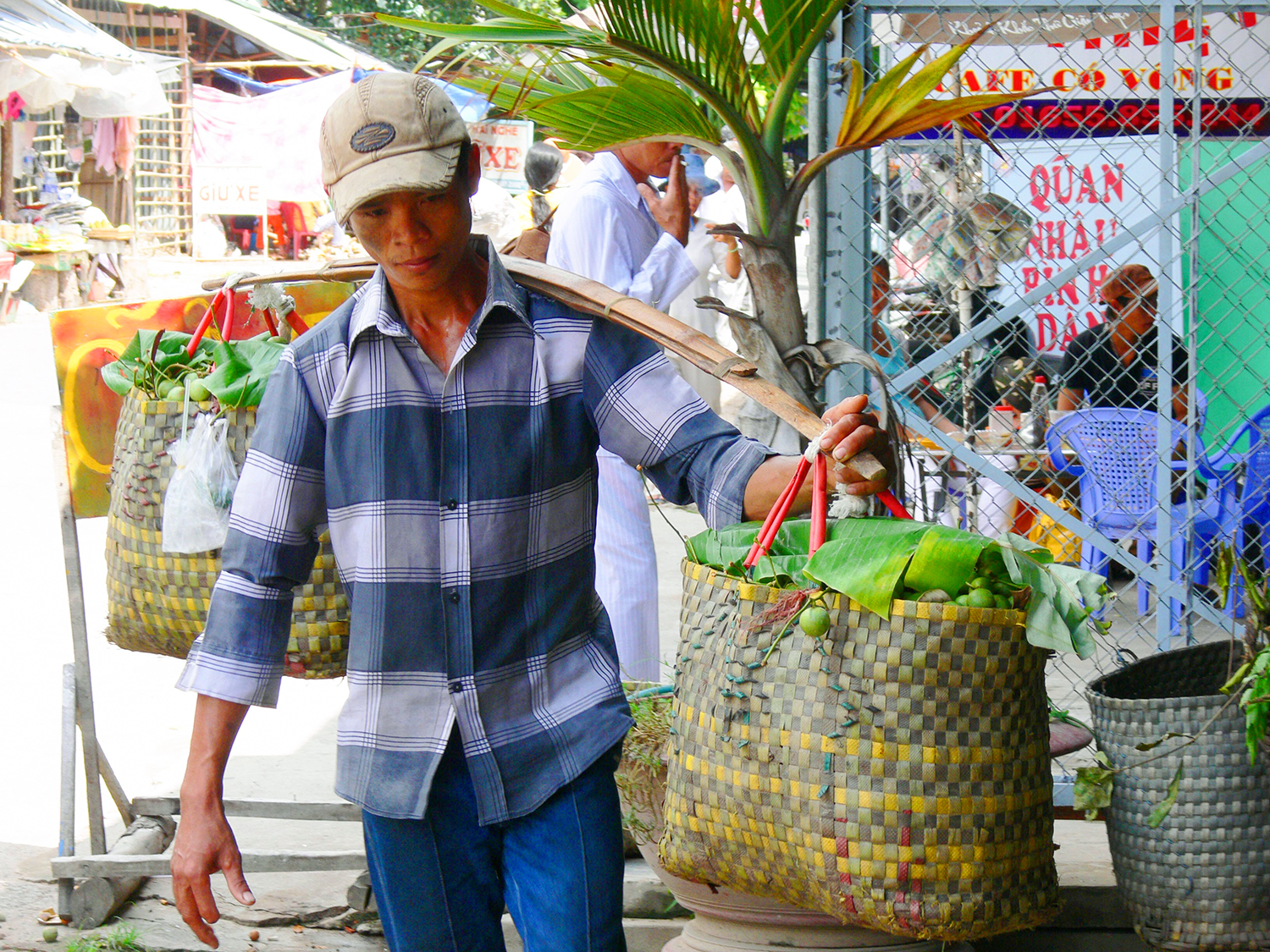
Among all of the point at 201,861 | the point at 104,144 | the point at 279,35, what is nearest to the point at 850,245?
the point at 201,861

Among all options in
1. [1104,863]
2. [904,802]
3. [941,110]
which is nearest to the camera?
[904,802]

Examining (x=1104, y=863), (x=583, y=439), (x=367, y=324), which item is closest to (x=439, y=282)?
(x=367, y=324)

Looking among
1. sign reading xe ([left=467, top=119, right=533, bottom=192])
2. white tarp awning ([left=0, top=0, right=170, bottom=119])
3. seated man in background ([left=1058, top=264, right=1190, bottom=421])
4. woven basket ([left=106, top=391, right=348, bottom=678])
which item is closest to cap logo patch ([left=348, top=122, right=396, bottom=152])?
woven basket ([left=106, top=391, right=348, bottom=678])

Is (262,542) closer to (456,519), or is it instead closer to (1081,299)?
(456,519)

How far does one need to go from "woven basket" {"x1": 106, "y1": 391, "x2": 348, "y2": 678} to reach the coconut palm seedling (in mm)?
902

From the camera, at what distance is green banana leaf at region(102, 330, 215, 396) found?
2688mm

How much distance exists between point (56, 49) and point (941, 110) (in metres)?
14.1

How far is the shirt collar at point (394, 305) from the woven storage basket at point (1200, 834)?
154 centimetres

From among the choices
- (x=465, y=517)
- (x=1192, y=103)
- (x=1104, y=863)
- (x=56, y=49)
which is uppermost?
(x=56, y=49)

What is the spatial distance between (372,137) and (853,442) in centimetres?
75

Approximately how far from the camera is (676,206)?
3.84m

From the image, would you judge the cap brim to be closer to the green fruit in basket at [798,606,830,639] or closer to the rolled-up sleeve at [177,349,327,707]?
the rolled-up sleeve at [177,349,327,707]

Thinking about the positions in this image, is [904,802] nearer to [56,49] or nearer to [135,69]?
[56,49]

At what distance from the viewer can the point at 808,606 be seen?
175 centimetres
